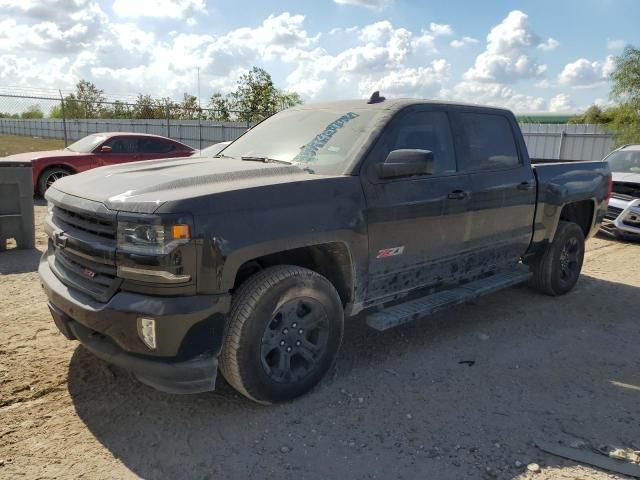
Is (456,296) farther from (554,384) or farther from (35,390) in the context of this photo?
(35,390)

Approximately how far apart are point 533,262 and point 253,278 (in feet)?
12.0

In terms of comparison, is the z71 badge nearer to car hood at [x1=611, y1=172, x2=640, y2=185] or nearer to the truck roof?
the truck roof

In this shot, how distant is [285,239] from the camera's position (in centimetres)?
315

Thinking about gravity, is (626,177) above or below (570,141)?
below

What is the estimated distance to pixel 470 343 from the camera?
458cm

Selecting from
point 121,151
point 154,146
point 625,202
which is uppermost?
point 154,146

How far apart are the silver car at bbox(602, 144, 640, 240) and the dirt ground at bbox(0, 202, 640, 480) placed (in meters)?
4.88

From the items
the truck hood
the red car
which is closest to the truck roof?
the truck hood


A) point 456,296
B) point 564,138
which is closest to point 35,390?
point 456,296

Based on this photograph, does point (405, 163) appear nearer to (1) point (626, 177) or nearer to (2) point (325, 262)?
(2) point (325, 262)

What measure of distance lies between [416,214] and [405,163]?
0.47 m

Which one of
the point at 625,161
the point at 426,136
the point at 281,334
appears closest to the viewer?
the point at 281,334

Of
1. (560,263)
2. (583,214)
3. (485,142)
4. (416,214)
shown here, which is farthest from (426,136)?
(583,214)

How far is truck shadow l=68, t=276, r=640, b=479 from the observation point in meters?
2.90
